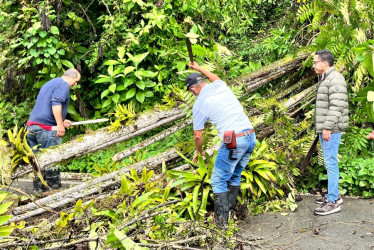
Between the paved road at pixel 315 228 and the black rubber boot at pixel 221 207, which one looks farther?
the black rubber boot at pixel 221 207

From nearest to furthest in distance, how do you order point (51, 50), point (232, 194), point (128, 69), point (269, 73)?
point (232, 194) → point (269, 73) → point (128, 69) → point (51, 50)

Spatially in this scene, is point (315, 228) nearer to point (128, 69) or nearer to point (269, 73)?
point (269, 73)

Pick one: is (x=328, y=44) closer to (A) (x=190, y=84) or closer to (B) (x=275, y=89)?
(B) (x=275, y=89)

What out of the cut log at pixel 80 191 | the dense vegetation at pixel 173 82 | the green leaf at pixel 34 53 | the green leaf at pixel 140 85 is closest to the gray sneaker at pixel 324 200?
the dense vegetation at pixel 173 82

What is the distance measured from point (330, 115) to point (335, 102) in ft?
0.61

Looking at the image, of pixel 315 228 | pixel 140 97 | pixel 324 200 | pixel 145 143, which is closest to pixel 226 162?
pixel 315 228

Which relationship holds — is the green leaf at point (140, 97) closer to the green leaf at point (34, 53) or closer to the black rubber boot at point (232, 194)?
the green leaf at point (34, 53)

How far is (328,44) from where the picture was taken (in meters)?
6.62

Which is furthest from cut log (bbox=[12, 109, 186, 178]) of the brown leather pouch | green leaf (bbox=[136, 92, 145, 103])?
the brown leather pouch

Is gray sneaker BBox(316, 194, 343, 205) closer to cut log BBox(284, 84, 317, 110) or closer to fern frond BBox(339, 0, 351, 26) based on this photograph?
cut log BBox(284, 84, 317, 110)

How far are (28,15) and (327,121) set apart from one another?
19.6 ft

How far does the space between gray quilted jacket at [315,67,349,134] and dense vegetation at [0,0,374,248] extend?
0.60 m

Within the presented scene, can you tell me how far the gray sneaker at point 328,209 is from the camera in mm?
5535

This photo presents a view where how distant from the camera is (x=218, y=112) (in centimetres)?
495
